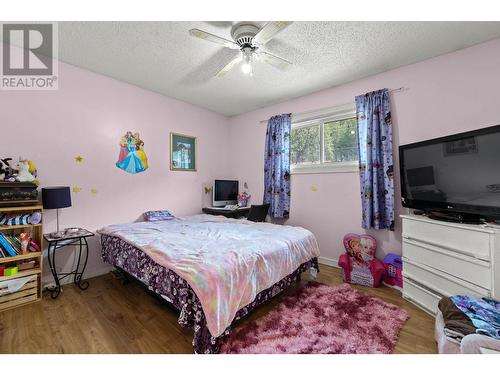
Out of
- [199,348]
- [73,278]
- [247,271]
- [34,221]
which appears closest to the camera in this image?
[199,348]

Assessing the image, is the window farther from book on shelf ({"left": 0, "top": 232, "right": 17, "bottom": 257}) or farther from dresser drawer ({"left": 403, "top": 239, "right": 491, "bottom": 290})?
book on shelf ({"left": 0, "top": 232, "right": 17, "bottom": 257})

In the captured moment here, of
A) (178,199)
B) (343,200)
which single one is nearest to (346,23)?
(343,200)

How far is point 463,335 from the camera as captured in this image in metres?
1.28

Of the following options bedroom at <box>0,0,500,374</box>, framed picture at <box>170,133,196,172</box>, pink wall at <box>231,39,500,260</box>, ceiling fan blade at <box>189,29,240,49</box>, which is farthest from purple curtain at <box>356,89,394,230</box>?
framed picture at <box>170,133,196,172</box>

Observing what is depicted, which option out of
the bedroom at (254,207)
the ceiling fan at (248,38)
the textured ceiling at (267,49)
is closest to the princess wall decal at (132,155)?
the bedroom at (254,207)

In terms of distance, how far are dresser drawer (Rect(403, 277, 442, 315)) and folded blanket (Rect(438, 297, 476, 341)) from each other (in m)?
0.51

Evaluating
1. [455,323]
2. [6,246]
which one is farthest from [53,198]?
[455,323]

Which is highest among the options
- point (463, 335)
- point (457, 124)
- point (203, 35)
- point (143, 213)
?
point (203, 35)

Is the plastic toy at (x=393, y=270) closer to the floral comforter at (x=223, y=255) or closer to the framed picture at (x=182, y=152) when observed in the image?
the floral comforter at (x=223, y=255)

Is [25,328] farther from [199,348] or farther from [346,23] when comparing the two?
[346,23]

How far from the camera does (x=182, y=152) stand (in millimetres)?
3760

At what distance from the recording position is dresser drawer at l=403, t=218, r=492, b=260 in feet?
5.37

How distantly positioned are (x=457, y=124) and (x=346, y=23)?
1577mm
